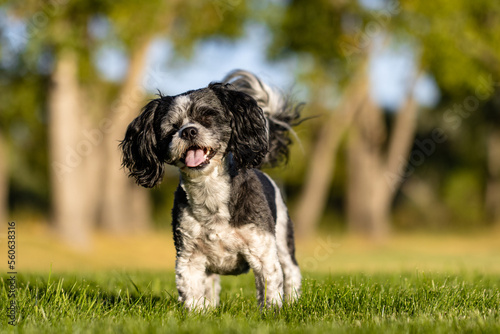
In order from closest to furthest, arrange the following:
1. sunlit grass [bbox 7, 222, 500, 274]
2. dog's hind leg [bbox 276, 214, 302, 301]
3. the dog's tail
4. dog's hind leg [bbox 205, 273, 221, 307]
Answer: dog's hind leg [bbox 205, 273, 221, 307] < dog's hind leg [bbox 276, 214, 302, 301] < the dog's tail < sunlit grass [bbox 7, 222, 500, 274]

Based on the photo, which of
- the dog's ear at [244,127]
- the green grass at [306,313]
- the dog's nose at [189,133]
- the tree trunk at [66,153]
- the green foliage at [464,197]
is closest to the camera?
the green grass at [306,313]

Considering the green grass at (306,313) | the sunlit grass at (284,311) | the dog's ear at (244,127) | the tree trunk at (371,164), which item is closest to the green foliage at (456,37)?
the tree trunk at (371,164)

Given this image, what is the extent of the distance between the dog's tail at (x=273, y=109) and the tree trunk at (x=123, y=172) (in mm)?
11021

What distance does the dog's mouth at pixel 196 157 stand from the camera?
188 inches

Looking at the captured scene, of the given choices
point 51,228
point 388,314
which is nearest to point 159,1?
point 51,228

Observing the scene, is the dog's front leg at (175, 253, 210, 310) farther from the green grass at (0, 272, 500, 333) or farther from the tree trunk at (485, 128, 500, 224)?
the tree trunk at (485, 128, 500, 224)

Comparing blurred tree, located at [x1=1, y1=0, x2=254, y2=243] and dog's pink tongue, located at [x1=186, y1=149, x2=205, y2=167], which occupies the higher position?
blurred tree, located at [x1=1, y1=0, x2=254, y2=243]

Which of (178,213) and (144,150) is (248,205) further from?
(144,150)

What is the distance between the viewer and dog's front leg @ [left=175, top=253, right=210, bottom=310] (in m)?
5.00

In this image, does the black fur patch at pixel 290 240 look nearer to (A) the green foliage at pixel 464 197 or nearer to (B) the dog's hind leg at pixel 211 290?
(B) the dog's hind leg at pixel 211 290

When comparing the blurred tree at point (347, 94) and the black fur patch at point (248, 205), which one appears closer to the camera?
the black fur patch at point (248, 205)

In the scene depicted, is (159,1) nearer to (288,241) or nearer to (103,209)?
(103,209)

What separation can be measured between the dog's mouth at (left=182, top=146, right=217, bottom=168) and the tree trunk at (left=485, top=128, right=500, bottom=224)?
1112 inches

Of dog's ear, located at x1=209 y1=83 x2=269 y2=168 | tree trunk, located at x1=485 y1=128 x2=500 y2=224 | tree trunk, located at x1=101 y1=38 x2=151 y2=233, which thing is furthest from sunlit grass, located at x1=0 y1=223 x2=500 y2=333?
tree trunk, located at x1=485 y1=128 x2=500 y2=224
